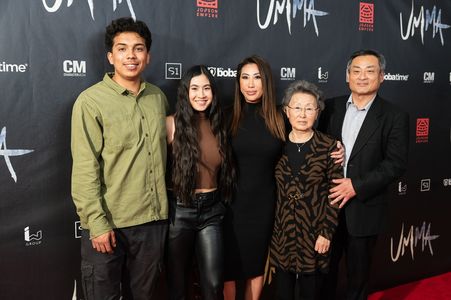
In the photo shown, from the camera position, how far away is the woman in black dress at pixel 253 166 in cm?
212

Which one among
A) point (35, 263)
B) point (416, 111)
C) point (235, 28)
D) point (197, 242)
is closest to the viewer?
point (197, 242)

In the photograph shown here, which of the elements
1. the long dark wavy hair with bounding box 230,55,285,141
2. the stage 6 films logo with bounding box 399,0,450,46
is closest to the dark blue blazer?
the long dark wavy hair with bounding box 230,55,285,141

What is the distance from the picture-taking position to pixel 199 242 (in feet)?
6.81

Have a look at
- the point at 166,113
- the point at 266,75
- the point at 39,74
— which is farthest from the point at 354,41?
the point at 39,74

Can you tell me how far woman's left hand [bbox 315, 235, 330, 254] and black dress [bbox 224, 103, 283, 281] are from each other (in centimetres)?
26

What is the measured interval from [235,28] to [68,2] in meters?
0.95

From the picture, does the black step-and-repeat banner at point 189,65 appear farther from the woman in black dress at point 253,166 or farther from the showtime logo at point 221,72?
the woman in black dress at point 253,166

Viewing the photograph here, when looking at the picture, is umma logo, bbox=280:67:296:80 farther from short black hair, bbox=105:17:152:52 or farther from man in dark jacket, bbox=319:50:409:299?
short black hair, bbox=105:17:152:52

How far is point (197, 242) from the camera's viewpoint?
6.85ft

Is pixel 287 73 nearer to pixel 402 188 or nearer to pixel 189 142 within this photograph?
pixel 189 142

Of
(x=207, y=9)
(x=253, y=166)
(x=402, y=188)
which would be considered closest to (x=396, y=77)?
(x=402, y=188)

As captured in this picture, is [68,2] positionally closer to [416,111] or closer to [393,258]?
[416,111]

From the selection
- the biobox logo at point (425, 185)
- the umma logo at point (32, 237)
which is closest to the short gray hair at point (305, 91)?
the umma logo at point (32, 237)

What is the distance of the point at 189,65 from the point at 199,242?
1.01 metres
